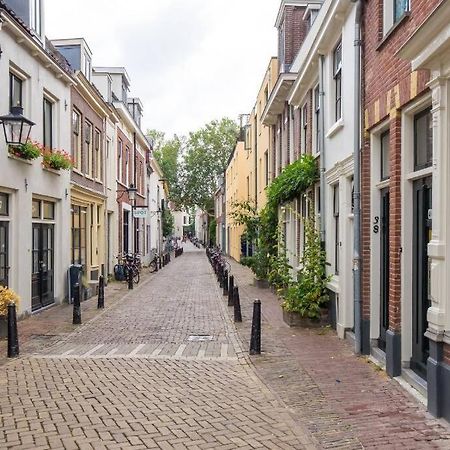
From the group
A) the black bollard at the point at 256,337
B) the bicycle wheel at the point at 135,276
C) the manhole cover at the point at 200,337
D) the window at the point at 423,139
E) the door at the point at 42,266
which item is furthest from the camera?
the bicycle wheel at the point at 135,276

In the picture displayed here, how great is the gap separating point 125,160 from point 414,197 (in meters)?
22.6

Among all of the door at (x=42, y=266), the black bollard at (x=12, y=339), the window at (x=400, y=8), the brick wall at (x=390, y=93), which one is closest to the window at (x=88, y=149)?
the door at (x=42, y=266)

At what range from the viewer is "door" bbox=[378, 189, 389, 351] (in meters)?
7.99

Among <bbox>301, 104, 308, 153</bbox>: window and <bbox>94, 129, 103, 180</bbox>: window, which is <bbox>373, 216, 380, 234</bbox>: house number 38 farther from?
<bbox>94, 129, 103, 180</bbox>: window

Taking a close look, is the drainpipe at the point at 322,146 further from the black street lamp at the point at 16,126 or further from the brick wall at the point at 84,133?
the brick wall at the point at 84,133

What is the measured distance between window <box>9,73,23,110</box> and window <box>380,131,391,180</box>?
25.8ft

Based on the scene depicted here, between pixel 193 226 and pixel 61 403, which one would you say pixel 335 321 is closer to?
pixel 61 403

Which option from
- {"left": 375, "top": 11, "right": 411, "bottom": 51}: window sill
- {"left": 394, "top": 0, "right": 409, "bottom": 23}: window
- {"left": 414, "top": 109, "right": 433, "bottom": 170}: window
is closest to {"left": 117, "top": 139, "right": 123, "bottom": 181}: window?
{"left": 375, "top": 11, "right": 411, "bottom": 51}: window sill

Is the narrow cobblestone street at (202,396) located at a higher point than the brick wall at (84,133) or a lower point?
lower

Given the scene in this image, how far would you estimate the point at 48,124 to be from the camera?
48.8ft

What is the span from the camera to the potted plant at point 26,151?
11609 millimetres

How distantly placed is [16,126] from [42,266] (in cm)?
451

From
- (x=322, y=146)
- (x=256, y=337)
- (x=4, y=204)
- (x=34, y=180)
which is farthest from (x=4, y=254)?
(x=322, y=146)

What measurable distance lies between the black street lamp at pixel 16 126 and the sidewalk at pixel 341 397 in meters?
5.62
